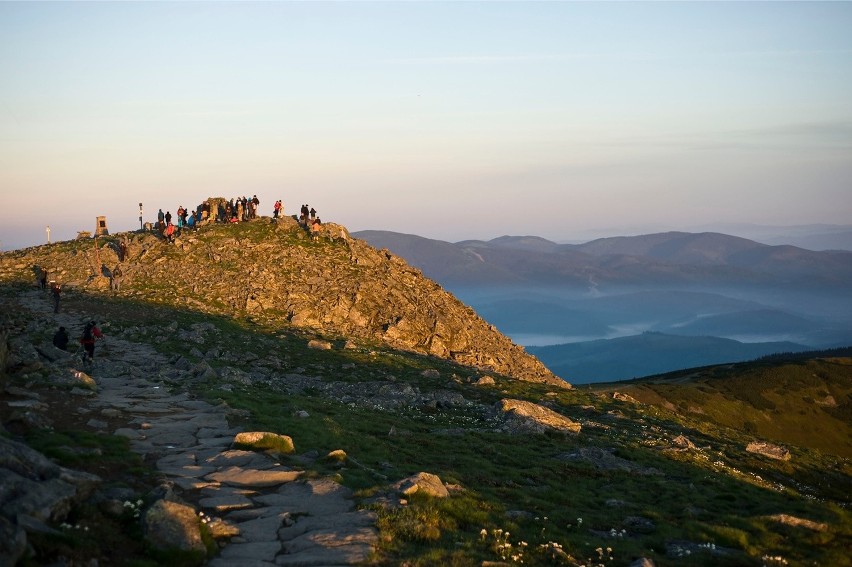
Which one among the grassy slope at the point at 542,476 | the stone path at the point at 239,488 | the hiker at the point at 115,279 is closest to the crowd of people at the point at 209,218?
the hiker at the point at 115,279

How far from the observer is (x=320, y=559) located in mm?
14016

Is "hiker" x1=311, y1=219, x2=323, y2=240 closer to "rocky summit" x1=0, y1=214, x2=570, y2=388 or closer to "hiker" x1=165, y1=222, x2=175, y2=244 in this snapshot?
"rocky summit" x1=0, y1=214, x2=570, y2=388

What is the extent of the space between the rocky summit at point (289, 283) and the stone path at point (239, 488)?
28.2m

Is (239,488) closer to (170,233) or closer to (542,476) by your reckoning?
(542,476)

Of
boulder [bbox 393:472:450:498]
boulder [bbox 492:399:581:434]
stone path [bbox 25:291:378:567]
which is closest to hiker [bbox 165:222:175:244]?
stone path [bbox 25:291:378:567]

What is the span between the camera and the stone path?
1448cm

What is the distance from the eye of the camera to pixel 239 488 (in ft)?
58.3

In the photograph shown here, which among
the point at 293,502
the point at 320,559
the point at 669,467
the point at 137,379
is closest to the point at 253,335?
the point at 137,379

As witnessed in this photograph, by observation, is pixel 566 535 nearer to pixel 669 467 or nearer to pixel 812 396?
pixel 669 467

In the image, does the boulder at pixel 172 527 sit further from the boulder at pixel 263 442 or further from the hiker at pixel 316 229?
the hiker at pixel 316 229

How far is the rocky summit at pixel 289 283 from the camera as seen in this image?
190 feet

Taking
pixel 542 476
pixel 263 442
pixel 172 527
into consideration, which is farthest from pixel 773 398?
pixel 172 527

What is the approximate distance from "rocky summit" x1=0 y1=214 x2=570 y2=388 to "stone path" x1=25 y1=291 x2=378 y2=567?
92.4 ft

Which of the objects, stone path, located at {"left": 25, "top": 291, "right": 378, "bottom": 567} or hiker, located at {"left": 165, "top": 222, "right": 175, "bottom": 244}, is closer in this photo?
stone path, located at {"left": 25, "top": 291, "right": 378, "bottom": 567}
